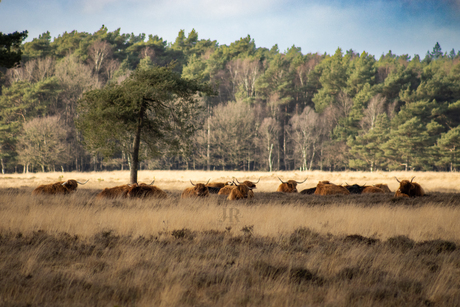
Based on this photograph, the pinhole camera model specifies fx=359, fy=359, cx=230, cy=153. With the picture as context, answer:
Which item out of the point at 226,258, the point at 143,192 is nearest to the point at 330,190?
the point at 143,192

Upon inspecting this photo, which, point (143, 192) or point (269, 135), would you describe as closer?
point (143, 192)

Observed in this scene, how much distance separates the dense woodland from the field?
35471mm

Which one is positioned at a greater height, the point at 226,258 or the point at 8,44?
the point at 8,44

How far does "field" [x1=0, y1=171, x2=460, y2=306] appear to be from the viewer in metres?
3.61

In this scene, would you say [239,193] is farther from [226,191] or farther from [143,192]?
[143,192]

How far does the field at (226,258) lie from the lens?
361cm

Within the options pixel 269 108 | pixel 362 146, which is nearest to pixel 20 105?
pixel 269 108

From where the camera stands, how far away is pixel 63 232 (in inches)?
242

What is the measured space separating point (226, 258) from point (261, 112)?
56471mm

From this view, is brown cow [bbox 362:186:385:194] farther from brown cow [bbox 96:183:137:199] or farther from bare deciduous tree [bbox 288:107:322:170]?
bare deciduous tree [bbox 288:107:322:170]

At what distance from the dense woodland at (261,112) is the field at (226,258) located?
35471 millimetres

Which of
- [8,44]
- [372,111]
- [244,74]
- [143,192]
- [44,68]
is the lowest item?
[143,192]

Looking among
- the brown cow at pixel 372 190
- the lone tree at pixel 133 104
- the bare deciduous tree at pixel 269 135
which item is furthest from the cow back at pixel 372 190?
the bare deciduous tree at pixel 269 135

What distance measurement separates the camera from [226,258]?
15.9 ft
